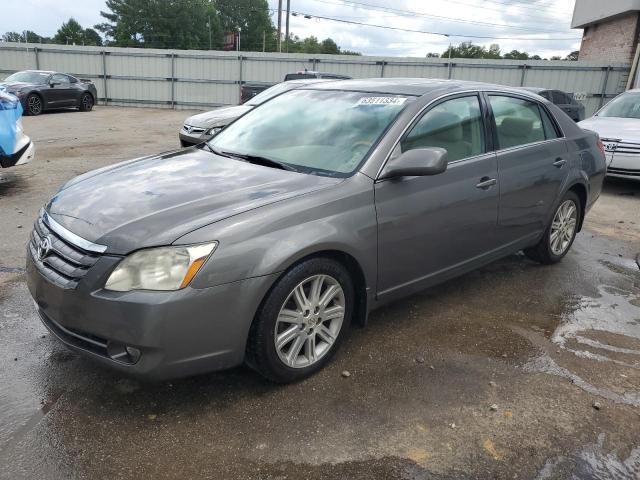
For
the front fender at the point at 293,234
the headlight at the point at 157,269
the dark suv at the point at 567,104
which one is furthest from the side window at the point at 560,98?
the headlight at the point at 157,269

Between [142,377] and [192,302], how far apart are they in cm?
43

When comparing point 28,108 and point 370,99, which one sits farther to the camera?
Answer: point 28,108

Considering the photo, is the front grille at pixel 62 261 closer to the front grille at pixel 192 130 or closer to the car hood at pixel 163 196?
the car hood at pixel 163 196

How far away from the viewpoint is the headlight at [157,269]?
96.7 inches

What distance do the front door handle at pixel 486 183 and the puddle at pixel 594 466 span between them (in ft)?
6.03

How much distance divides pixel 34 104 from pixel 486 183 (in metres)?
17.5

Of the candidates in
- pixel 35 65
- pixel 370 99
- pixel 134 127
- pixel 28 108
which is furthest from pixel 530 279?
pixel 35 65

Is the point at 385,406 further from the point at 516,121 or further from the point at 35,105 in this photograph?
the point at 35,105

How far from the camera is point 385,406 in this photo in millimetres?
2836

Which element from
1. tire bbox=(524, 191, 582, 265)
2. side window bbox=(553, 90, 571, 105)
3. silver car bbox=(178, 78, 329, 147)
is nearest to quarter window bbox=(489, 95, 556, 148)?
tire bbox=(524, 191, 582, 265)

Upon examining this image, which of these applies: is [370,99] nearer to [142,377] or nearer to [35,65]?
[142,377]

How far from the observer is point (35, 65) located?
918 inches

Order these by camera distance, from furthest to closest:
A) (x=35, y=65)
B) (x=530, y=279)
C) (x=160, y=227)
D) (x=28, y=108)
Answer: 1. (x=35, y=65)
2. (x=28, y=108)
3. (x=530, y=279)
4. (x=160, y=227)

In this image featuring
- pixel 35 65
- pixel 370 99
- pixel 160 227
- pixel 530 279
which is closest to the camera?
pixel 160 227
